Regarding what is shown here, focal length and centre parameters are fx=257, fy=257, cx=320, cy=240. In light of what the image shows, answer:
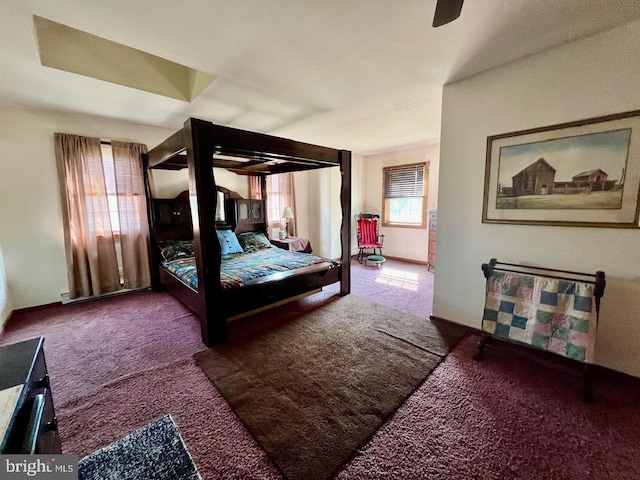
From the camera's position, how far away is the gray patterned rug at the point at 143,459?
1.25 meters

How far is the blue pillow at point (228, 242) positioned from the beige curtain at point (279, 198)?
1.18 metres

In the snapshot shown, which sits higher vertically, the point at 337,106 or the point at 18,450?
the point at 337,106

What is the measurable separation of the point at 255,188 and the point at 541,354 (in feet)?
15.2

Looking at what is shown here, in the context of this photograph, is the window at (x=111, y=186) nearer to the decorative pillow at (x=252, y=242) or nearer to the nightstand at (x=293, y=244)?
the decorative pillow at (x=252, y=242)

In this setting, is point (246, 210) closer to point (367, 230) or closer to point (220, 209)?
point (220, 209)

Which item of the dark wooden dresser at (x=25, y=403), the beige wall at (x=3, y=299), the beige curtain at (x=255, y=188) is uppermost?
the beige curtain at (x=255, y=188)

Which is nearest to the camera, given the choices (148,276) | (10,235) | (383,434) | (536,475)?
(536,475)

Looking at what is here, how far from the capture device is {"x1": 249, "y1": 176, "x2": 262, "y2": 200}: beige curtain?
16.2ft

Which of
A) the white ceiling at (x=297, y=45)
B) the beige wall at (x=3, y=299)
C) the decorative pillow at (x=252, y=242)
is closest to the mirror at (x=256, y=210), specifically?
the decorative pillow at (x=252, y=242)

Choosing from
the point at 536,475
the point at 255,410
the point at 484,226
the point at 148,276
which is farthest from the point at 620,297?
the point at 148,276

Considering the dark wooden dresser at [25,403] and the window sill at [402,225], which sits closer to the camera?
the dark wooden dresser at [25,403]

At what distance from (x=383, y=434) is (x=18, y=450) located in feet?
4.96

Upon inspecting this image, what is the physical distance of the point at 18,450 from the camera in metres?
0.66

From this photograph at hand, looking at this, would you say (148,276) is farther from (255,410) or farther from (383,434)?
(383,434)
